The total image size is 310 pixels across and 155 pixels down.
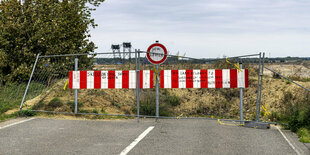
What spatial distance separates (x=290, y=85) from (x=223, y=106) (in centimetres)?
308

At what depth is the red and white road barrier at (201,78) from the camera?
432 inches

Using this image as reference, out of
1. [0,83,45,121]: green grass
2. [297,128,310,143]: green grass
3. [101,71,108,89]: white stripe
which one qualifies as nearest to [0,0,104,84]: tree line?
[0,83,45,121]: green grass

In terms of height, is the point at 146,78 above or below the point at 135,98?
above

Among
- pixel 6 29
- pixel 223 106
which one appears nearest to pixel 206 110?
pixel 223 106

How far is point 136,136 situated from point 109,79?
357 cm

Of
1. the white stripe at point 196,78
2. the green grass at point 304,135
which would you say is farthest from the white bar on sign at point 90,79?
the green grass at point 304,135

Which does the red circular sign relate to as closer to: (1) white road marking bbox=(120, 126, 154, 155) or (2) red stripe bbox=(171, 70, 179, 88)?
(2) red stripe bbox=(171, 70, 179, 88)

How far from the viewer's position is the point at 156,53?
1074 cm

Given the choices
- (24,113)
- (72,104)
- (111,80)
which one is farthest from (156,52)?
(24,113)

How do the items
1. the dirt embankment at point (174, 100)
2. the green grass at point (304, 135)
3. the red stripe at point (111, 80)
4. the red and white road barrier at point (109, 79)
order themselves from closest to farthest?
the green grass at point (304, 135)
the red and white road barrier at point (109, 79)
the red stripe at point (111, 80)
the dirt embankment at point (174, 100)

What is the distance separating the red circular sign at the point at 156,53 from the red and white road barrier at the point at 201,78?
477mm

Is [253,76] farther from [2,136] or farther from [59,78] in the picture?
[2,136]

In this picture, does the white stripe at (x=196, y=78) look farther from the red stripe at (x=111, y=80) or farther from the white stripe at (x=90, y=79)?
the white stripe at (x=90, y=79)

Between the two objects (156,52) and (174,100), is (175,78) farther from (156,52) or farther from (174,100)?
(174,100)
